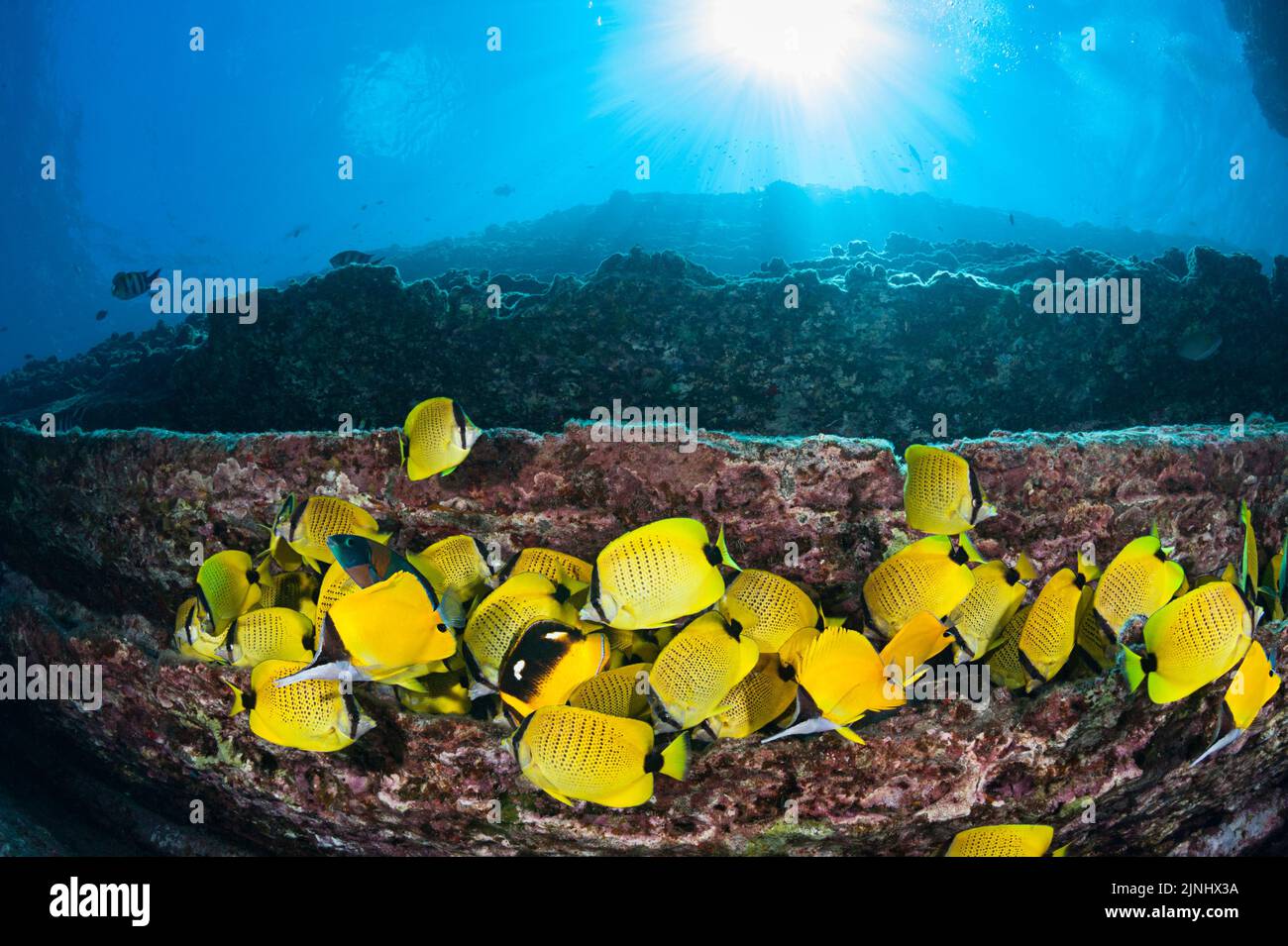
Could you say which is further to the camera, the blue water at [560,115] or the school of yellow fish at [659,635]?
the blue water at [560,115]

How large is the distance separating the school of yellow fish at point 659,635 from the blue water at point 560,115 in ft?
113

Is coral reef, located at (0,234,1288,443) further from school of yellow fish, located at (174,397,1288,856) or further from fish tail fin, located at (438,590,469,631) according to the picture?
fish tail fin, located at (438,590,469,631)

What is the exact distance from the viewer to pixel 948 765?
1.99 meters

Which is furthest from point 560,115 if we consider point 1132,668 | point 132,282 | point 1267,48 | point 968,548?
point 1132,668

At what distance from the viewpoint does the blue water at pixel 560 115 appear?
1385 inches

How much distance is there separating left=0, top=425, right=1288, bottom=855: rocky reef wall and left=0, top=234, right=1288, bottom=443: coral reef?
85.9 inches

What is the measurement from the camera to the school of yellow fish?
145 cm

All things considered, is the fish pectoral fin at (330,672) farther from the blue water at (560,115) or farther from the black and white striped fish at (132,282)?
the blue water at (560,115)

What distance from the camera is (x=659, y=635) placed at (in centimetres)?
181

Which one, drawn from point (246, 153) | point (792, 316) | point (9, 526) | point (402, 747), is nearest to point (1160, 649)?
point (402, 747)

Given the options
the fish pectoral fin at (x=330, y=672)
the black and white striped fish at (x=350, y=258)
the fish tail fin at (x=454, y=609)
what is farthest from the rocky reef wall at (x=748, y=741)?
the black and white striped fish at (x=350, y=258)

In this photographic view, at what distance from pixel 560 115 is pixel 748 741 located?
6113 centimetres

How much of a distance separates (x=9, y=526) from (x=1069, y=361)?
6.85 meters
